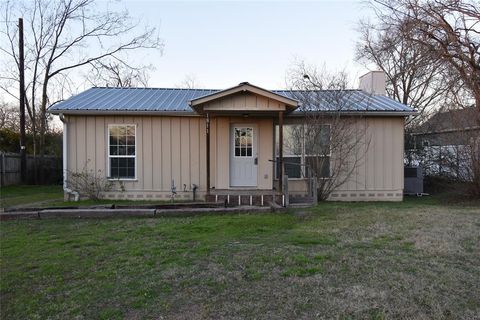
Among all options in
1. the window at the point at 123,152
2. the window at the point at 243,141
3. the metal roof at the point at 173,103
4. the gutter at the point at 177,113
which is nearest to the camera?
the gutter at the point at 177,113

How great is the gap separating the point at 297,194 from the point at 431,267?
743 cm

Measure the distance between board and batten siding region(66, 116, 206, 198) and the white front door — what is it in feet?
3.16

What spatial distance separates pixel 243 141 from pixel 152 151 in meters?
2.80

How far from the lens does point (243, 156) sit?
11.7m

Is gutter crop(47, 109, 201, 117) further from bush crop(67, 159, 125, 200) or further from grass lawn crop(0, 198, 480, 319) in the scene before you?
grass lawn crop(0, 198, 480, 319)

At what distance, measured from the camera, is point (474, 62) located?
12.5 m

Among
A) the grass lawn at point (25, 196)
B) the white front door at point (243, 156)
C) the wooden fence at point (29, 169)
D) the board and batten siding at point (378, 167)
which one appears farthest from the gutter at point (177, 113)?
the wooden fence at point (29, 169)

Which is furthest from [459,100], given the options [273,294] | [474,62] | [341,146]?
[273,294]

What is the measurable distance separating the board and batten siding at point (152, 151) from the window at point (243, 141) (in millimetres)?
1051

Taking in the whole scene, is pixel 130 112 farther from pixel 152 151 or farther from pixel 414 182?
pixel 414 182

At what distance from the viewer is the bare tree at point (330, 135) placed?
11.3 meters

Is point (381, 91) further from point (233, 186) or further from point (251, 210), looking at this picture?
point (251, 210)

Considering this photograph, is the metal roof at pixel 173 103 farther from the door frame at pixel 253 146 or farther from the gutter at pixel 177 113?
the door frame at pixel 253 146

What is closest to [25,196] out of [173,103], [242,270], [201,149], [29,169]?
[29,169]
